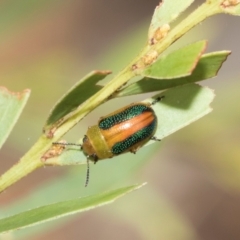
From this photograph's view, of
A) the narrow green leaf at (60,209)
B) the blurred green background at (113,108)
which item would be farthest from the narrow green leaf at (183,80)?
the blurred green background at (113,108)

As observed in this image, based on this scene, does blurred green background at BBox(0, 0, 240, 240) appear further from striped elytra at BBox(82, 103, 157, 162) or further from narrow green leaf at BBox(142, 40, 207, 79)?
narrow green leaf at BBox(142, 40, 207, 79)

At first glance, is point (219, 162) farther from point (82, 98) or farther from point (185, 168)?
point (82, 98)

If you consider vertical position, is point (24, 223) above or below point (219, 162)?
above

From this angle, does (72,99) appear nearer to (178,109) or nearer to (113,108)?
(178,109)

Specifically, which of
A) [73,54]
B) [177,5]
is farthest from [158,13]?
[73,54]

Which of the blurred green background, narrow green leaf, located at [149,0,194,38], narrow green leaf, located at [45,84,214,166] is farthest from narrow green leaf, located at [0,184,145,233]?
the blurred green background

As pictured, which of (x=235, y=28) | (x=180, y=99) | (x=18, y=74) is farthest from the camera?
(x=235, y=28)

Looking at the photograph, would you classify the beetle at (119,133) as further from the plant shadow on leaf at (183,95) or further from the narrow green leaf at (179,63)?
the narrow green leaf at (179,63)
